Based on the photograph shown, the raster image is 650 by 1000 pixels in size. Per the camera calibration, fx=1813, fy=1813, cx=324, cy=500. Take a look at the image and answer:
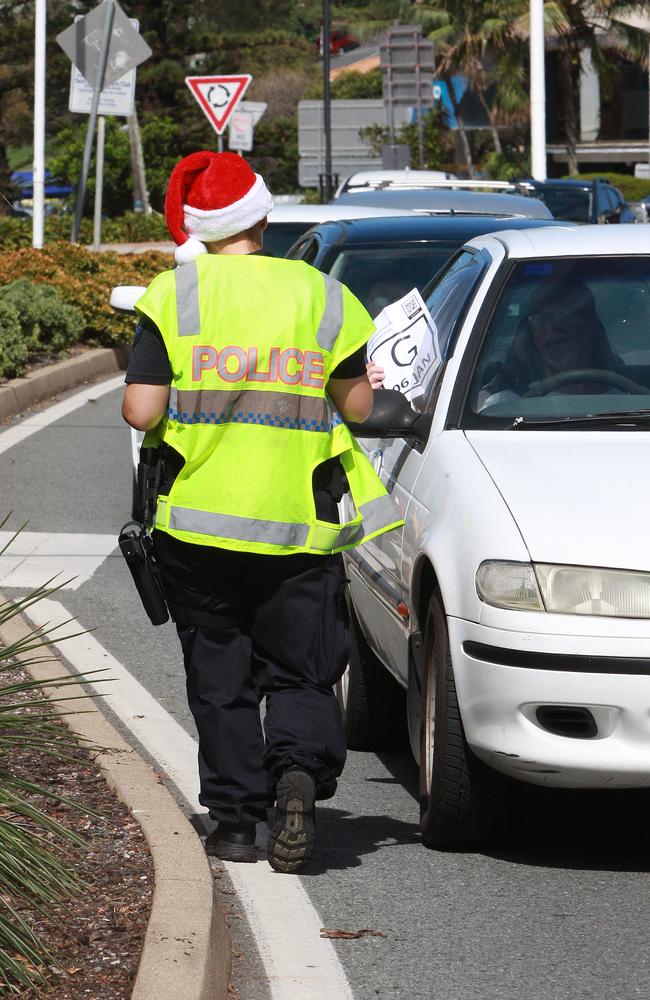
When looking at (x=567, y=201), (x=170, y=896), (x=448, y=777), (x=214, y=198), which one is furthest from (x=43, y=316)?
(x=170, y=896)

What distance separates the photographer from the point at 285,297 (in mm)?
4344

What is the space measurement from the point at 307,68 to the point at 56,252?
180 ft

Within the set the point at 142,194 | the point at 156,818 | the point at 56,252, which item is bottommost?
the point at 142,194

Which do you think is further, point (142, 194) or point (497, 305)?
point (142, 194)

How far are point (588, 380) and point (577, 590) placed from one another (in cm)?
119

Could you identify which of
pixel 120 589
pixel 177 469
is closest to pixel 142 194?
pixel 120 589

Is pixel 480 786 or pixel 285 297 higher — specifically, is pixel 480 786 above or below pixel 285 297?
below

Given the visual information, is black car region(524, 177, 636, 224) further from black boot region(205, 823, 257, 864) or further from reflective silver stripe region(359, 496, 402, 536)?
black boot region(205, 823, 257, 864)

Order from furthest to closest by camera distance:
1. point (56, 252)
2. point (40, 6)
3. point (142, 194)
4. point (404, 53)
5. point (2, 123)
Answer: point (2, 123) → point (142, 194) → point (404, 53) → point (40, 6) → point (56, 252)

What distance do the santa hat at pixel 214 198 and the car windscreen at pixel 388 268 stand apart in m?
3.24

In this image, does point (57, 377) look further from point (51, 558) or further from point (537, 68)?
point (537, 68)

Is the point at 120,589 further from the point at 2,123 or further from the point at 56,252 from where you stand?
the point at 2,123

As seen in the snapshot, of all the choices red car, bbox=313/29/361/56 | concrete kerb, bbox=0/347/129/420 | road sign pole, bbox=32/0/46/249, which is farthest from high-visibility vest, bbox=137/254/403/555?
red car, bbox=313/29/361/56

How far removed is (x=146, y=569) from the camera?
451 centimetres
